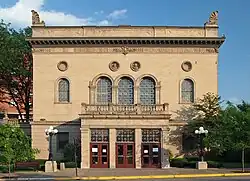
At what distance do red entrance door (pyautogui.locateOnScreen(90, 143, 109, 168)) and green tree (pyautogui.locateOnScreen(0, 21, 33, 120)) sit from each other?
19495 mm

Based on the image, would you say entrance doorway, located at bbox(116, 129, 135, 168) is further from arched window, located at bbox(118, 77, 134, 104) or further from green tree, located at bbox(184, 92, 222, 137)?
green tree, located at bbox(184, 92, 222, 137)

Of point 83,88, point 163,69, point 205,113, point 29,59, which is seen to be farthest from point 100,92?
point 29,59

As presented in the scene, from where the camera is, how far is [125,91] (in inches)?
1937

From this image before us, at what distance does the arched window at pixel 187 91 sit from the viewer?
1935 inches

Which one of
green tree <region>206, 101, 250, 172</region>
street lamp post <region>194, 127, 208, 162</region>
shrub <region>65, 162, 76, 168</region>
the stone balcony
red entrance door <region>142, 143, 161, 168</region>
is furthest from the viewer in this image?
the stone balcony

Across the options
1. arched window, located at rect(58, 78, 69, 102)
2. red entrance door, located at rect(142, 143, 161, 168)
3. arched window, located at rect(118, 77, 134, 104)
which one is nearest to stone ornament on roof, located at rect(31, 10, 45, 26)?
arched window, located at rect(58, 78, 69, 102)

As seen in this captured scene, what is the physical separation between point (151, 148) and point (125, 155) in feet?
8.04

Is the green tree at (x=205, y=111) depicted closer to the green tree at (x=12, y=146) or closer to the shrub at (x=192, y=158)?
the shrub at (x=192, y=158)

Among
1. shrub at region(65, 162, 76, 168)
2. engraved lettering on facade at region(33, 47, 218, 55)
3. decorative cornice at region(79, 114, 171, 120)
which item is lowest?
shrub at region(65, 162, 76, 168)

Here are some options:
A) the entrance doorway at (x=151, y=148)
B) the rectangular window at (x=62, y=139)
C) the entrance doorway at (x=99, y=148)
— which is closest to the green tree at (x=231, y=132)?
the entrance doorway at (x=151, y=148)

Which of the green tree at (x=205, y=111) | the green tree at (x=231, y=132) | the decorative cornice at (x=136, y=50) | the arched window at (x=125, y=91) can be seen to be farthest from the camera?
the decorative cornice at (x=136, y=50)

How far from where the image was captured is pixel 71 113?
160 feet

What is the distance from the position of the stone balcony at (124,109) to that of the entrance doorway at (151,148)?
1735 millimetres

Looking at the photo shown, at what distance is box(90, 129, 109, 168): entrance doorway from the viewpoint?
1718 inches
